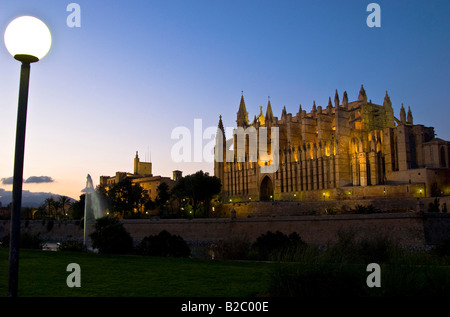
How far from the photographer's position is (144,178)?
319 ft

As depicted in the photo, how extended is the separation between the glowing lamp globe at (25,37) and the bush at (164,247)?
1646cm

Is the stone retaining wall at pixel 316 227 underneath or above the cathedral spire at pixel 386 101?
underneath

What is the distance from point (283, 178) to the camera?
224 feet

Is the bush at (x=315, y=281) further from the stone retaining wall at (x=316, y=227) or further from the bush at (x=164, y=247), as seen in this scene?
the stone retaining wall at (x=316, y=227)

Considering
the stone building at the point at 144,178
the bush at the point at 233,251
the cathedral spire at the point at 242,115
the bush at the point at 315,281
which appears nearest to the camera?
the bush at the point at 315,281

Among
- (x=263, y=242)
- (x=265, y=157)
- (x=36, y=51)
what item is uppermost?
(x=265, y=157)

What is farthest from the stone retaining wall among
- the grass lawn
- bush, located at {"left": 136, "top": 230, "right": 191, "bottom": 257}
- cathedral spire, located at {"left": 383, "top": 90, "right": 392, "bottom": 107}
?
cathedral spire, located at {"left": 383, "top": 90, "right": 392, "bottom": 107}

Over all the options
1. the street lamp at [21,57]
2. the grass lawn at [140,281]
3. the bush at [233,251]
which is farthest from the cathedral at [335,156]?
the street lamp at [21,57]

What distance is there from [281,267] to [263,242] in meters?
18.3

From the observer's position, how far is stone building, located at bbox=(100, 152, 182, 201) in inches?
3686

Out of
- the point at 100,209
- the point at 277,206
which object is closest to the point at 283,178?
the point at 277,206

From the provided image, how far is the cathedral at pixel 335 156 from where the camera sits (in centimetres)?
5188
